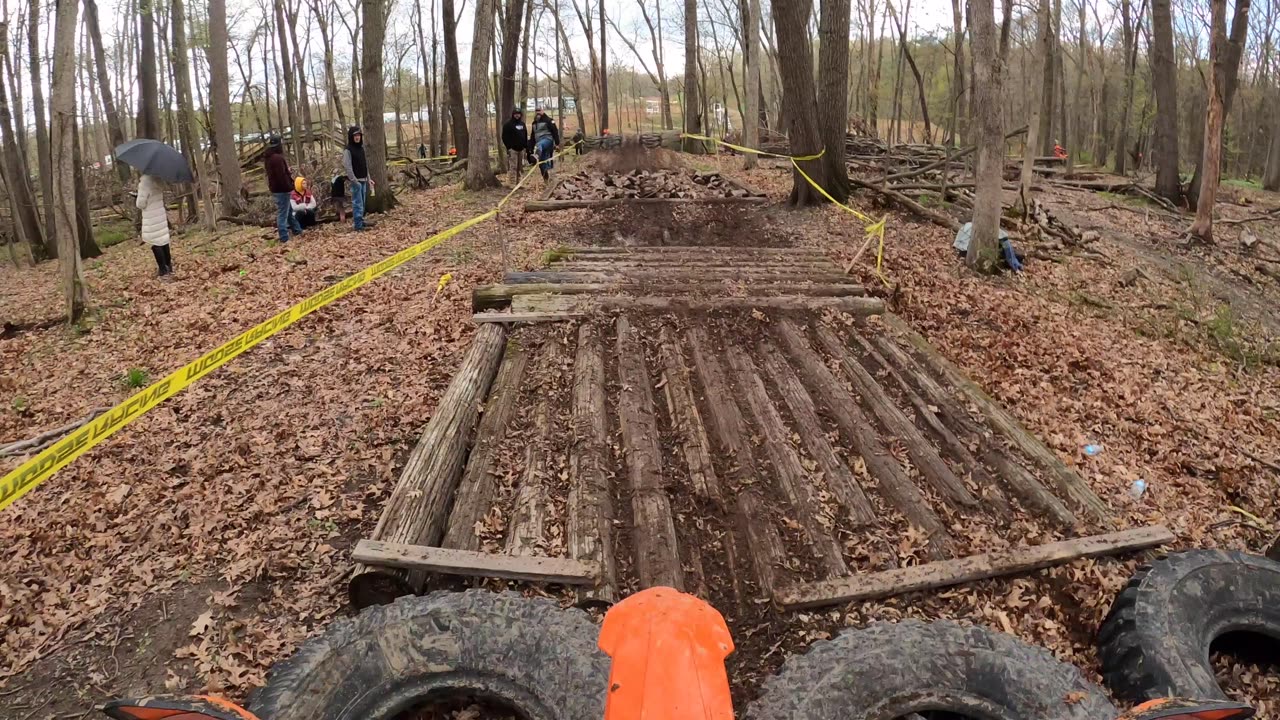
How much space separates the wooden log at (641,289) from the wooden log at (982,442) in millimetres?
1299

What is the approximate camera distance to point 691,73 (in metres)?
24.2

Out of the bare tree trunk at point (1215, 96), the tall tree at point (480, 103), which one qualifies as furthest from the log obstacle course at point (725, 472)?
the tall tree at point (480, 103)

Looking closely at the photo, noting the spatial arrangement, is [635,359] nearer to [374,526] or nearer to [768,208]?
[374,526]

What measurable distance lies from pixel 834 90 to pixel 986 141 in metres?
4.62

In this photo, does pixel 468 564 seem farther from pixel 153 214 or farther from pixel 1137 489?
pixel 153 214

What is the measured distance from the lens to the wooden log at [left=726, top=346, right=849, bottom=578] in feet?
12.7

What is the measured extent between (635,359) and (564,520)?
2.34m

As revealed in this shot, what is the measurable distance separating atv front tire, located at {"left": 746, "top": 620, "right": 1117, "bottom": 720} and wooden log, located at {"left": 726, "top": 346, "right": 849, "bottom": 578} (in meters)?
0.77

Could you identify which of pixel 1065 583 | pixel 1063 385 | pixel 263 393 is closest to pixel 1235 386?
pixel 1063 385

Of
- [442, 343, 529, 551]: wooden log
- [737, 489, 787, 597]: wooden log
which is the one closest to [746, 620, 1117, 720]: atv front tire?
[737, 489, 787, 597]: wooden log

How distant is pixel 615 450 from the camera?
4.79 m

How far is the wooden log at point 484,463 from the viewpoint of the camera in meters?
3.89

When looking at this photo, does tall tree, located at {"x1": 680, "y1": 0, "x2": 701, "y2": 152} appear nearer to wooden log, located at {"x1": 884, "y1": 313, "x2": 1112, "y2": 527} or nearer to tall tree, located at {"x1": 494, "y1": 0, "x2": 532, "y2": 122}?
tall tree, located at {"x1": 494, "y1": 0, "x2": 532, "y2": 122}

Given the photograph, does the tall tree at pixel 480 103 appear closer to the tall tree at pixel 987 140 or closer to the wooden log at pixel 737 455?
the tall tree at pixel 987 140
